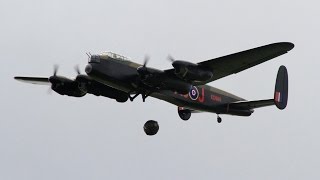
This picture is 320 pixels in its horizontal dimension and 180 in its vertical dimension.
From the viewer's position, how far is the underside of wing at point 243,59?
2798 cm

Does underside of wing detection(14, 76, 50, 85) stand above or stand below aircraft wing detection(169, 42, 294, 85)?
below

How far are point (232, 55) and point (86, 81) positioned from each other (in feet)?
23.4

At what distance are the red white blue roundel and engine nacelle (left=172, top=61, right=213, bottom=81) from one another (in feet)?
11.0

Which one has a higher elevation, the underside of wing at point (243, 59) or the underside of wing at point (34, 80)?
the underside of wing at point (243, 59)

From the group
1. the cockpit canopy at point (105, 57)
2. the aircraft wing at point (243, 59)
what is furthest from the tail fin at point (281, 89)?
the cockpit canopy at point (105, 57)

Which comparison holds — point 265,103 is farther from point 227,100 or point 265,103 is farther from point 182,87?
point 182,87

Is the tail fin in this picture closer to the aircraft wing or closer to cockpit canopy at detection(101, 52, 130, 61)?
the aircraft wing

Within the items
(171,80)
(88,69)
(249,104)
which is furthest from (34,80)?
(249,104)

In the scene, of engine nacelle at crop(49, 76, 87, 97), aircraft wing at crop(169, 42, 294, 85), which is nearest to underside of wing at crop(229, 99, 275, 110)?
aircraft wing at crop(169, 42, 294, 85)

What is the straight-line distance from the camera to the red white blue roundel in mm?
32188

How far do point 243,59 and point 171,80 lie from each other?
10.7 feet

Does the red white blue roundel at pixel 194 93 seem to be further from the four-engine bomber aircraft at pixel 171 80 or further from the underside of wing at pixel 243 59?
the underside of wing at pixel 243 59

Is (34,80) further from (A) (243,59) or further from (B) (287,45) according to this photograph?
(B) (287,45)

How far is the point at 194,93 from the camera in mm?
32375
